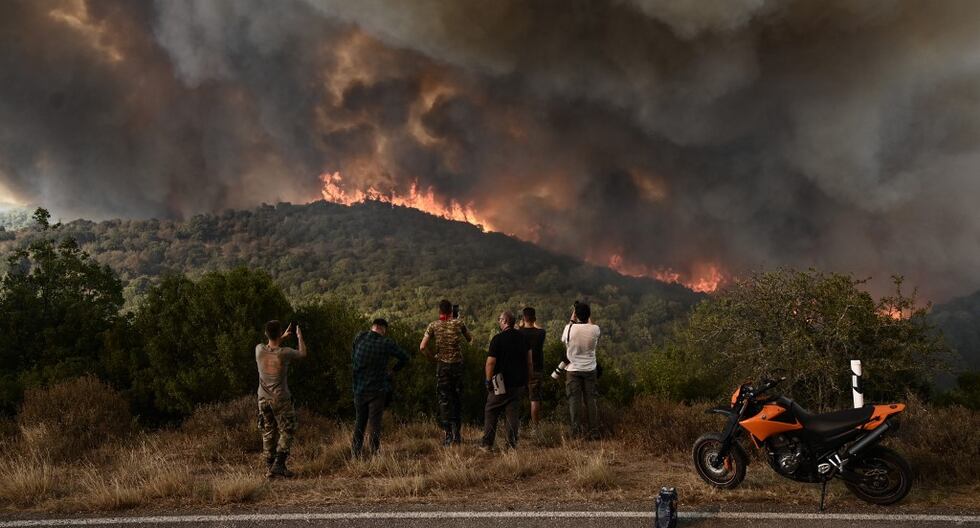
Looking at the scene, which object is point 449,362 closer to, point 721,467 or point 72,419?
point 721,467

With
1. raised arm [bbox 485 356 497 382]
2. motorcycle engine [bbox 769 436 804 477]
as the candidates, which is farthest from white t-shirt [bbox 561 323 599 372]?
motorcycle engine [bbox 769 436 804 477]

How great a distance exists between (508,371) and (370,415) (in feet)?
7.33

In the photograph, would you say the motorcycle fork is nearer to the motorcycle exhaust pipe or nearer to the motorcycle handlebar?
the motorcycle handlebar

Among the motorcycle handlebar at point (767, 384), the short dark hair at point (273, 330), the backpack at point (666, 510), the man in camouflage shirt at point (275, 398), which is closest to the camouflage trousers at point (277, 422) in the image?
the man in camouflage shirt at point (275, 398)

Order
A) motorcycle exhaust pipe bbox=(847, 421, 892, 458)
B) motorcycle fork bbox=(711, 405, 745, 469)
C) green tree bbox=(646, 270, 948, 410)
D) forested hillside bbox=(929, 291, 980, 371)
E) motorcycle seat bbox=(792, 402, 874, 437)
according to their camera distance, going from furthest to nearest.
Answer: forested hillside bbox=(929, 291, 980, 371) < green tree bbox=(646, 270, 948, 410) < motorcycle fork bbox=(711, 405, 745, 469) < motorcycle seat bbox=(792, 402, 874, 437) < motorcycle exhaust pipe bbox=(847, 421, 892, 458)

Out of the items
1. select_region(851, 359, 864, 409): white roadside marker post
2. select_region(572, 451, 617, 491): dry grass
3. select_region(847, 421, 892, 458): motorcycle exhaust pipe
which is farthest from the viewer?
select_region(851, 359, 864, 409): white roadside marker post

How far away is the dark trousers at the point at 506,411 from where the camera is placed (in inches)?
383

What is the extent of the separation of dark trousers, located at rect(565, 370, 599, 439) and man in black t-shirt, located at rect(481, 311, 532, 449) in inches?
31.2

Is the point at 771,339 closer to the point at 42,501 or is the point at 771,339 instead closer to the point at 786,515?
the point at 786,515

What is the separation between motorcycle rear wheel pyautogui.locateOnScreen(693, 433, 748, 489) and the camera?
6.92 m

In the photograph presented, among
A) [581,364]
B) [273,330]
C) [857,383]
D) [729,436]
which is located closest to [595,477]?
[729,436]

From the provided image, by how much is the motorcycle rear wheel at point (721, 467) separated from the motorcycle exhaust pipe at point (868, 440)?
111 cm

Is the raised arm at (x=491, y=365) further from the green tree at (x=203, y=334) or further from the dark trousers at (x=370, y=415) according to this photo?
the green tree at (x=203, y=334)

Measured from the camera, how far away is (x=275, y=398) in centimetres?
813
